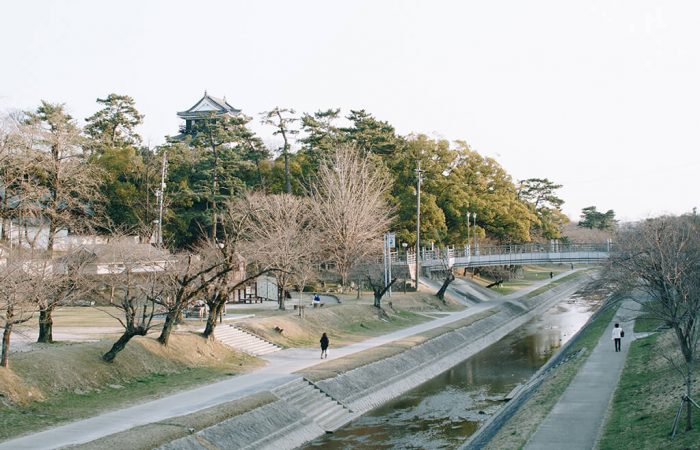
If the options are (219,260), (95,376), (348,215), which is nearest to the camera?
(95,376)

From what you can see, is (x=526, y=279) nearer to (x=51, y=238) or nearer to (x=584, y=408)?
(x=584, y=408)

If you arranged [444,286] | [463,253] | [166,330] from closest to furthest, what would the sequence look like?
1. [166,330]
2. [444,286]
3. [463,253]

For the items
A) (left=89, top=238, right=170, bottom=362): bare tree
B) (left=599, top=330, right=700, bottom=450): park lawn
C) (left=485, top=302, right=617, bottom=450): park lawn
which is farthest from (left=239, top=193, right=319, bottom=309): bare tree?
(left=599, top=330, right=700, bottom=450): park lawn

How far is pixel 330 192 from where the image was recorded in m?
63.9

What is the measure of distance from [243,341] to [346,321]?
12804mm

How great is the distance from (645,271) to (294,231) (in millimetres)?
28332

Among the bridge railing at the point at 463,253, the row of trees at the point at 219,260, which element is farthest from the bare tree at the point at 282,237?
the bridge railing at the point at 463,253

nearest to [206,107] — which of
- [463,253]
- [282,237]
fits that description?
[463,253]

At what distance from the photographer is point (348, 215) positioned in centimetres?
6197

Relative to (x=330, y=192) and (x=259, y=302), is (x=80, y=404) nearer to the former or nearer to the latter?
(x=259, y=302)

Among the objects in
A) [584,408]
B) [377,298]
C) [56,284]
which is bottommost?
[584,408]

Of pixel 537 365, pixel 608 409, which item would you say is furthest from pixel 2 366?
pixel 537 365

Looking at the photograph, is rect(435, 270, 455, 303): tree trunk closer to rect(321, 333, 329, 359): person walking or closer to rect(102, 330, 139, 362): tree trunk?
rect(321, 333, 329, 359): person walking

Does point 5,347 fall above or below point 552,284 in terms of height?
above
